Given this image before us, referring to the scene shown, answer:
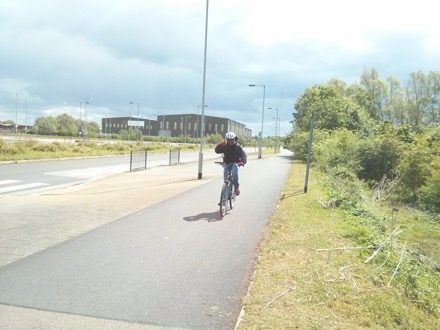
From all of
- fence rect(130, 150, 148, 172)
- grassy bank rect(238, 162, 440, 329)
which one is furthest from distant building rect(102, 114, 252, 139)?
grassy bank rect(238, 162, 440, 329)

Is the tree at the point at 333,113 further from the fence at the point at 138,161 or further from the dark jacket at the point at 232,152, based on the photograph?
the dark jacket at the point at 232,152

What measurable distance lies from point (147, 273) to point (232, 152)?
498 cm

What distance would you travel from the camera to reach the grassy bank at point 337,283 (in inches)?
153

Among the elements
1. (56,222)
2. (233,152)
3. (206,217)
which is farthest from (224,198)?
(56,222)

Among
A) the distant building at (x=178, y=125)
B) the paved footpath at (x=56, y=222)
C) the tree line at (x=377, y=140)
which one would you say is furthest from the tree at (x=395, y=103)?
the paved footpath at (x=56, y=222)

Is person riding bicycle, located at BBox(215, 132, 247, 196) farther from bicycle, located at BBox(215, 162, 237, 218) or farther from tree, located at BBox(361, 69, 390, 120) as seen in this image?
tree, located at BBox(361, 69, 390, 120)

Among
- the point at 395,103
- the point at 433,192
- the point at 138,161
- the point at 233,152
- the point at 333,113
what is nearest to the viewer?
the point at 233,152

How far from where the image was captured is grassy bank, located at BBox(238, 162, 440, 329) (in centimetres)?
388

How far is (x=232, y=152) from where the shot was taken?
9.61m

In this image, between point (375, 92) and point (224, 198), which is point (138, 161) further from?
point (375, 92)

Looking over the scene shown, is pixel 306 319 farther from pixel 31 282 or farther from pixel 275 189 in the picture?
pixel 275 189

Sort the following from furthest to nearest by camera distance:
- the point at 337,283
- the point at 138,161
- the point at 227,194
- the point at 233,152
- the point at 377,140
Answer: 1. the point at 377,140
2. the point at 138,161
3. the point at 233,152
4. the point at 227,194
5. the point at 337,283

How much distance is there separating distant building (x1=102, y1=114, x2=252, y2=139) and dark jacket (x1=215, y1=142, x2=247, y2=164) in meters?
111

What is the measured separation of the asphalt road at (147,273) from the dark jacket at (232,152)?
1787mm
